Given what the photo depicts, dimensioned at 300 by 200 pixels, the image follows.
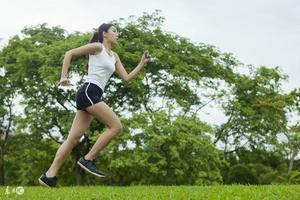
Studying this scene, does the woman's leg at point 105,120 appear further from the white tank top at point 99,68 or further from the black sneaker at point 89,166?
the white tank top at point 99,68

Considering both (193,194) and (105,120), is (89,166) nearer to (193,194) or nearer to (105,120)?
(105,120)

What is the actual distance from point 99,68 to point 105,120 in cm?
69

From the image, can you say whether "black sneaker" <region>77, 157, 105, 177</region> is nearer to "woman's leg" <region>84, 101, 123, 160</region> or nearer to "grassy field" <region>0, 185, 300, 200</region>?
"woman's leg" <region>84, 101, 123, 160</region>

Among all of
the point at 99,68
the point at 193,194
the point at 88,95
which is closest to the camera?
the point at 88,95

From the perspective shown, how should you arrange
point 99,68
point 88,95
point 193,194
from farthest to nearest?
point 193,194 < point 99,68 < point 88,95

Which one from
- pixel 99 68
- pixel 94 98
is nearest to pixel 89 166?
pixel 94 98

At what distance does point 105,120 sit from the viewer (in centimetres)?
685

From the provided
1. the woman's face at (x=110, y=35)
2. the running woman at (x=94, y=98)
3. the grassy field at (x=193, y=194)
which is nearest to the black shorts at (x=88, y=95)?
the running woman at (x=94, y=98)

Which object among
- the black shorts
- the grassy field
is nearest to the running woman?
the black shorts

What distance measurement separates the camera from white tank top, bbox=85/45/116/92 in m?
6.81

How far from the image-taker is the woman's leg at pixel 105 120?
676cm

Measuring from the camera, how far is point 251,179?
44.2 metres

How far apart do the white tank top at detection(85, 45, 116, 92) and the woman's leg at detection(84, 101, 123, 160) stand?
0.95 feet

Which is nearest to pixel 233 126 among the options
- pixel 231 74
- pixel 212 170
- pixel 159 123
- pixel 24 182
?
pixel 231 74
